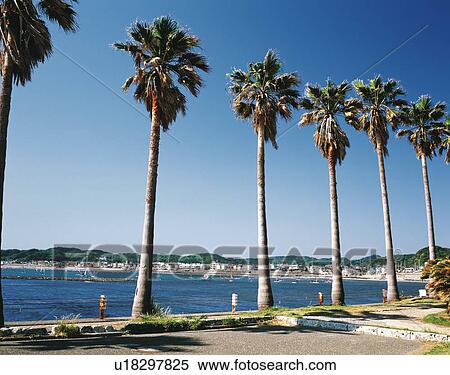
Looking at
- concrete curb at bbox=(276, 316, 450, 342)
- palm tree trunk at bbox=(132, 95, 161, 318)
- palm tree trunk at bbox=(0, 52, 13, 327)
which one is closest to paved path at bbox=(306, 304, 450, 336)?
concrete curb at bbox=(276, 316, 450, 342)

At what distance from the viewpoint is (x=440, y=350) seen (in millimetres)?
10711

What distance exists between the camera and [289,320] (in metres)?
16.9

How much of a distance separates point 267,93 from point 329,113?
17.3 ft

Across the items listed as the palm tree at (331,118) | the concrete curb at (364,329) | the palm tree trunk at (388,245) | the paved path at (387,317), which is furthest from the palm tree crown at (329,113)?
the concrete curb at (364,329)

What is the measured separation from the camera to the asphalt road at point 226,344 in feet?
34.0

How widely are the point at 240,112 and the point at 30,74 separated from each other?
12.8 m

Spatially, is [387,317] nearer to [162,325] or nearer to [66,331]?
[162,325]

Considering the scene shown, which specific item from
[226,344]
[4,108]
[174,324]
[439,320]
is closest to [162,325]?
[174,324]

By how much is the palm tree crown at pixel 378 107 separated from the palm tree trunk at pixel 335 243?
5.55 meters

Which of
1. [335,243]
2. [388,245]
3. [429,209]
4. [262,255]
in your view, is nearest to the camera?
[262,255]

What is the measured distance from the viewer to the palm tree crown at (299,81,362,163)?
27.4 m

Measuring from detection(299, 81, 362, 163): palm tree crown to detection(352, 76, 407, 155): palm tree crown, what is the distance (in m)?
3.06

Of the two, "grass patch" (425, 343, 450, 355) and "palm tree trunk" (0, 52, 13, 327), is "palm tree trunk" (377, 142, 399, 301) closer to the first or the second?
"grass patch" (425, 343, 450, 355)
